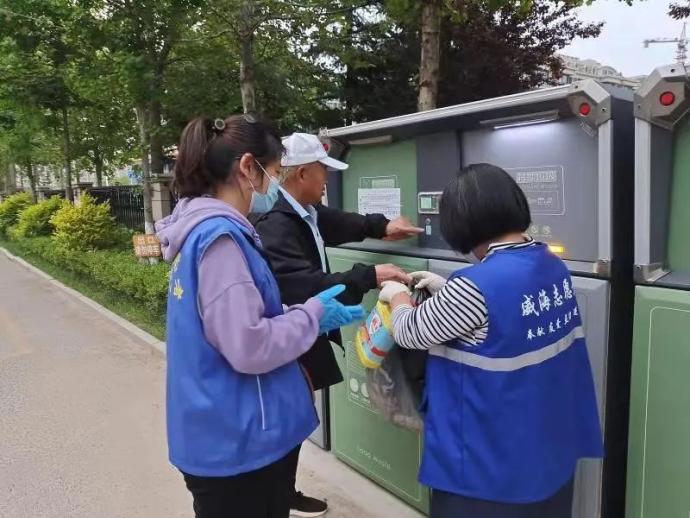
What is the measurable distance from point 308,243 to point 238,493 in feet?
3.29

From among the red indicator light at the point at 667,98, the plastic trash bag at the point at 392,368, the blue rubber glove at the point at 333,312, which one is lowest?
the plastic trash bag at the point at 392,368

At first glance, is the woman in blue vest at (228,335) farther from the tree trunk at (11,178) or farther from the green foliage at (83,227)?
the tree trunk at (11,178)

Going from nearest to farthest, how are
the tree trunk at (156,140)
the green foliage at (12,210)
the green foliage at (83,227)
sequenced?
the tree trunk at (156,140) → the green foliage at (83,227) → the green foliage at (12,210)

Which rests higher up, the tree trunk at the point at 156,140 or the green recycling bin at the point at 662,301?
the tree trunk at the point at 156,140

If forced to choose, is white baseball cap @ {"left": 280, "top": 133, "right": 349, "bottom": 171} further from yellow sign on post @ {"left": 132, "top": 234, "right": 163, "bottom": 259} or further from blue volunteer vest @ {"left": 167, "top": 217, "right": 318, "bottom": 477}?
yellow sign on post @ {"left": 132, "top": 234, "right": 163, "bottom": 259}

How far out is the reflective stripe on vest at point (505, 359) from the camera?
1.40 meters

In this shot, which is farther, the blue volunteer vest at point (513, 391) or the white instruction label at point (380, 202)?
the white instruction label at point (380, 202)

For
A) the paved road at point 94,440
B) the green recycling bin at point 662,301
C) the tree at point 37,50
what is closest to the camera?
the green recycling bin at point 662,301

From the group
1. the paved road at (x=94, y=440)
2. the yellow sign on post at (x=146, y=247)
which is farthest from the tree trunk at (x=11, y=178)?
the paved road at (x=94, y=440)

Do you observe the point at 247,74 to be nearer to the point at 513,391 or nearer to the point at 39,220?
the point at 513,391

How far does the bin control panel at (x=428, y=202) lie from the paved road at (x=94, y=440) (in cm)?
143

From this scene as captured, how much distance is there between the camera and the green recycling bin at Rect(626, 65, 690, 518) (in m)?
1.65

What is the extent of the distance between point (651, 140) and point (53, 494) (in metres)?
3.30

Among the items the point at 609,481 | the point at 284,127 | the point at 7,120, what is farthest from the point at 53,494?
the point at 7,120
